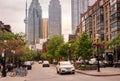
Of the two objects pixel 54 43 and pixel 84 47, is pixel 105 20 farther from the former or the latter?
pixel 84 47

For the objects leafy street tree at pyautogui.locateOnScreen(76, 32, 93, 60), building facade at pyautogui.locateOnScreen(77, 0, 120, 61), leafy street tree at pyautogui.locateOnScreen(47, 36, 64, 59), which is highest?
building facade at pyautogui.locateOnScreen(77, 0, 120, 61)

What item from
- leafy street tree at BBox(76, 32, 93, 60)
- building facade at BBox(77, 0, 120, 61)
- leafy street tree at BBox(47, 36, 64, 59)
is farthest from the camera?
leafy street tree at BBox(47, 36, 64, 59)

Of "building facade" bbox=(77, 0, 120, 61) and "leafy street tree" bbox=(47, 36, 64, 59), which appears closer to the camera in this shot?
"building facade" bbox=(77, 0, 120, 61)

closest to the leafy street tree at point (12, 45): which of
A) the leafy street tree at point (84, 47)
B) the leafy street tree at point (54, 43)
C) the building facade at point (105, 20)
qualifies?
the leafy street tree at point (84, 47)

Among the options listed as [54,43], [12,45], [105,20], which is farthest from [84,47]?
[54,43]

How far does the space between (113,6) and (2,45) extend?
36.4 m

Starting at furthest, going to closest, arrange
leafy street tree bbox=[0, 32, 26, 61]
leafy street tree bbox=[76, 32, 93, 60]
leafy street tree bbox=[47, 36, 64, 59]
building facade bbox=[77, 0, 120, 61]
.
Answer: leafy street tree bbox=[47, 36, 64, 59]
building facade bbox=[77, 0, 120, 61]
leafy street tree bbox=[0, 32, 26, 61]
leafy street tree bbox=[76, 32, 93, 60]

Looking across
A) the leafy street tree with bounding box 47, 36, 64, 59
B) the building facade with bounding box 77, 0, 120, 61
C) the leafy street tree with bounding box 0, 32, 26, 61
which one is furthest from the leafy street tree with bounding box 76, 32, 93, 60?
the leafy street tree with bounding box 47, 36, 64, 59

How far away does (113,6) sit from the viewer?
292 feet

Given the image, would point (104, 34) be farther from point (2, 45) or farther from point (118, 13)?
point (2, 45)

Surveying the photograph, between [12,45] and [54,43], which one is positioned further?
[54,43]

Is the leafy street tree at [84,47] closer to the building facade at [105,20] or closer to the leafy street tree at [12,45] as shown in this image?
the leafy street tree at [12,45]

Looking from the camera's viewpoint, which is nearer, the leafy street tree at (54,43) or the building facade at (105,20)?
the building facade at (105,20)

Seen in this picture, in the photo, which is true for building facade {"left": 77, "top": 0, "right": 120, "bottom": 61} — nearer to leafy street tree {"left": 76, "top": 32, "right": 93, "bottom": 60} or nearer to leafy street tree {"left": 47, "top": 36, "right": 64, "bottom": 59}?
leafy street tree {"left": 47, "top": 36, "right": 64, "bottom": 59}
